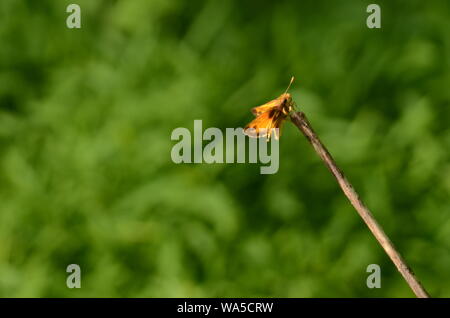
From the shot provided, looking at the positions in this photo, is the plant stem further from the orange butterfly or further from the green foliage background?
the green foliage background

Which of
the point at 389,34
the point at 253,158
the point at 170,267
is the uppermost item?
the point at 389,34

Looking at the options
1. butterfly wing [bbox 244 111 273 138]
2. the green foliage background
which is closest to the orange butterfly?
butterfly wing [bbox 244 111 273 138]

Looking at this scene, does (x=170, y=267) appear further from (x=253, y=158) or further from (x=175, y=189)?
(x=253, y=158)

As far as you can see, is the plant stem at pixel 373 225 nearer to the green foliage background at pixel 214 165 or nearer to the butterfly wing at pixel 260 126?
the butterfly wing at pixel 260 126

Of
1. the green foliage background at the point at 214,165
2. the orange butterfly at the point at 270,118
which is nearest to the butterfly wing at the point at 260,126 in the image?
the orange butterfly at the point at 270,118
